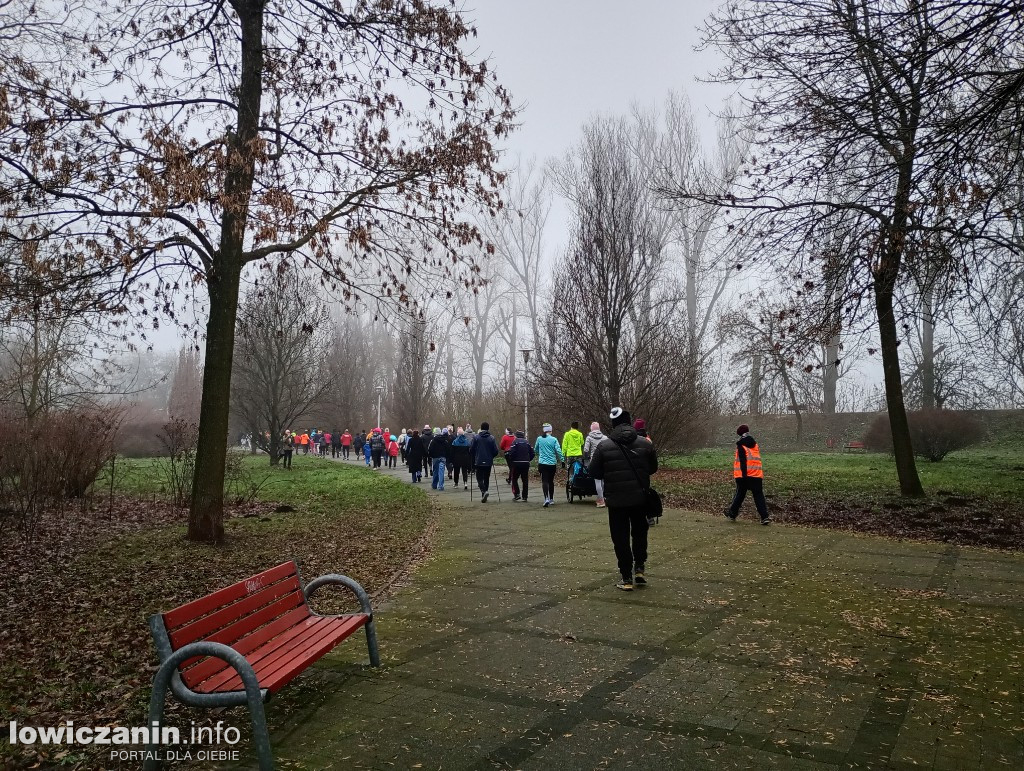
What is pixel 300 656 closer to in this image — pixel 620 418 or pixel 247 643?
pixel 247 643

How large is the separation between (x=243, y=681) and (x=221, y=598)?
0.79 metres

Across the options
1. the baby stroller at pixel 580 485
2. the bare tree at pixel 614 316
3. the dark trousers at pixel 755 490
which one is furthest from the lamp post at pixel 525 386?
the dark trousers at pixel 755 490

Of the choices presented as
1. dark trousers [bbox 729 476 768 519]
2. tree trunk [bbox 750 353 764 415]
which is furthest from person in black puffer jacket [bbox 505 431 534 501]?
tree trunk [bbox 750 353 764 415]

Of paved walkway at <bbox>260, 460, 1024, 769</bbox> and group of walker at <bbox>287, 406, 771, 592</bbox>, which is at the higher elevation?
group of walker at <bbox>287, 406, 771, 592</bbox>

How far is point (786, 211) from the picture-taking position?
11.2 m

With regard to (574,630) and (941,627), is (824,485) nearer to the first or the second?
(941,627)

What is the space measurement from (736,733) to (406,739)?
180cm

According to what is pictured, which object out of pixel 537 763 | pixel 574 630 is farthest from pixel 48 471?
pixel 537 763

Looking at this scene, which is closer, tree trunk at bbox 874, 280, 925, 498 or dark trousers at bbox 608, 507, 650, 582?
dark trousers at bbox 608, 507, 650, 582

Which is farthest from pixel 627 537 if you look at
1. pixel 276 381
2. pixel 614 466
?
pixel 276 381

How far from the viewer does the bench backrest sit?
3674 mm

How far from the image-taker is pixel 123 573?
7.84m

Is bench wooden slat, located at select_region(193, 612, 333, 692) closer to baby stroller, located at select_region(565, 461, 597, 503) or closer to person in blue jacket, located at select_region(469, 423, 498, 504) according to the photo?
baby stroller, located at select_region(565, 461, 597, 503)

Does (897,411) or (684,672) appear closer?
(684,672)
